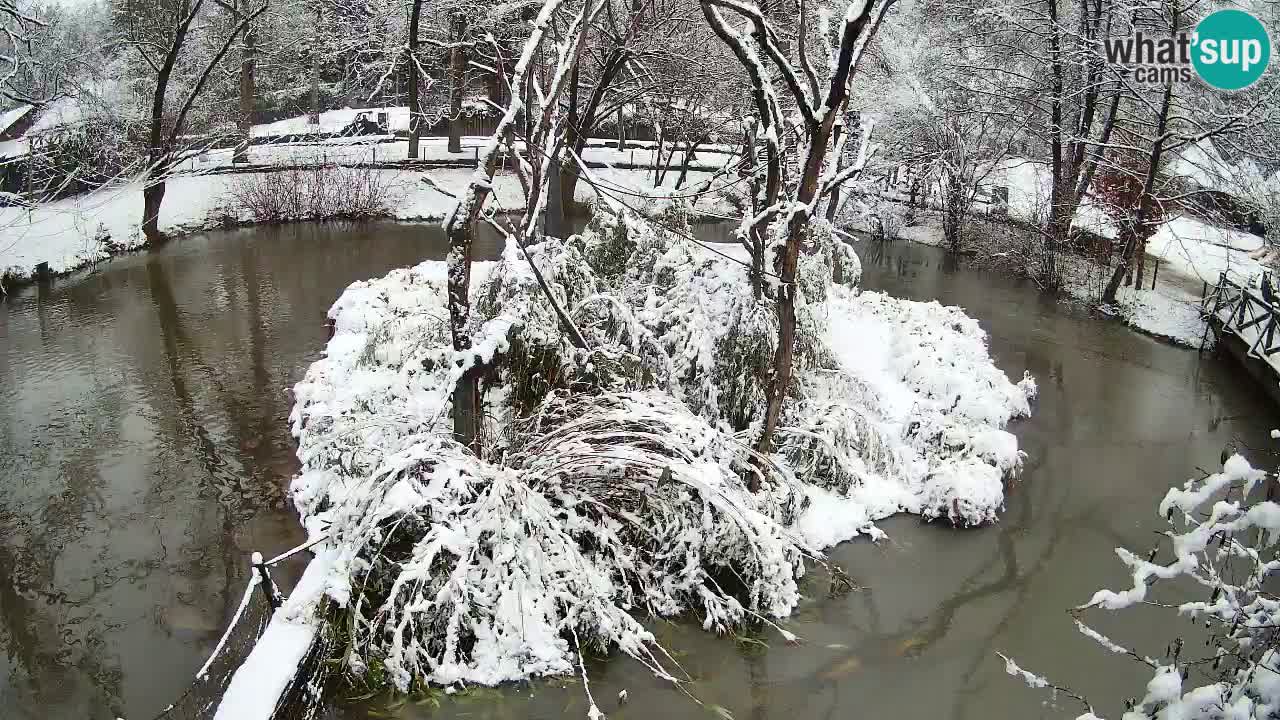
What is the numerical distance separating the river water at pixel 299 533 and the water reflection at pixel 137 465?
1.1 inches

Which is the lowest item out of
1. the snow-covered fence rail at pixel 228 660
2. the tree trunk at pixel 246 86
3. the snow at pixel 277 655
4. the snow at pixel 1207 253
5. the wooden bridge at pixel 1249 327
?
the snow-covered fence rail at pixel 228 660

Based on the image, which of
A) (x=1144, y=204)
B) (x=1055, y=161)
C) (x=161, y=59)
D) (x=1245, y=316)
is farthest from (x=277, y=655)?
(x=161, y=59)

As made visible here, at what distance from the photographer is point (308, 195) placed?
20.5 meters

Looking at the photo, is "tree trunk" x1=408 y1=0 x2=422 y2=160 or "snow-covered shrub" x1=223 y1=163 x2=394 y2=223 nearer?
"snow-covered shrub" x1=223 y1=163 x2=394 y2=223

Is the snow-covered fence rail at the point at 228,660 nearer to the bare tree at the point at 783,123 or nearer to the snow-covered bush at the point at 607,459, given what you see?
the snow-covered bush at the point at 607,459

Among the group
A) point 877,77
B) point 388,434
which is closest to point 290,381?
point 388,434

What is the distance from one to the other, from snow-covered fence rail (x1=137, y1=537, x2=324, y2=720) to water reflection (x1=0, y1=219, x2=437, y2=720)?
0.24m

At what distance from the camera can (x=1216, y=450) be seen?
10.1 metres

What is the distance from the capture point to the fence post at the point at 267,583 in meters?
4.99

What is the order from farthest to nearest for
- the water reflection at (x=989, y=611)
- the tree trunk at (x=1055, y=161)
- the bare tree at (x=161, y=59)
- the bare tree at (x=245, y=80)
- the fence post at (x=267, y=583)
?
the bare tree at (x=245, y=80)
the bare tree at (x=161, y=59)
the tree trunk at (x=1055, y=161)
the water reflection at (x=989, y=611)
the fence post at (x=267, y=583)

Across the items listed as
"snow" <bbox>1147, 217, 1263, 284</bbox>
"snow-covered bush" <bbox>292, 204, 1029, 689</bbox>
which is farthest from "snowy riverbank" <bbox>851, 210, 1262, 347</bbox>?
"snow-covered bush" <bbox>292, 204, 1029, 689</bbox>

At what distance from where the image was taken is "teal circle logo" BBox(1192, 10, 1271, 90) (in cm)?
1583

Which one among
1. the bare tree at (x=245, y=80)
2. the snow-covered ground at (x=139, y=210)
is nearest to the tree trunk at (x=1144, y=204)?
the snow-covered ground at (x=139, y=210)

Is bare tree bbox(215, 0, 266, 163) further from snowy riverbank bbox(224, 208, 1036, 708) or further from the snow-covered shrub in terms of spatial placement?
snowy riverbank bbox(224, 208, 1036, 708)
